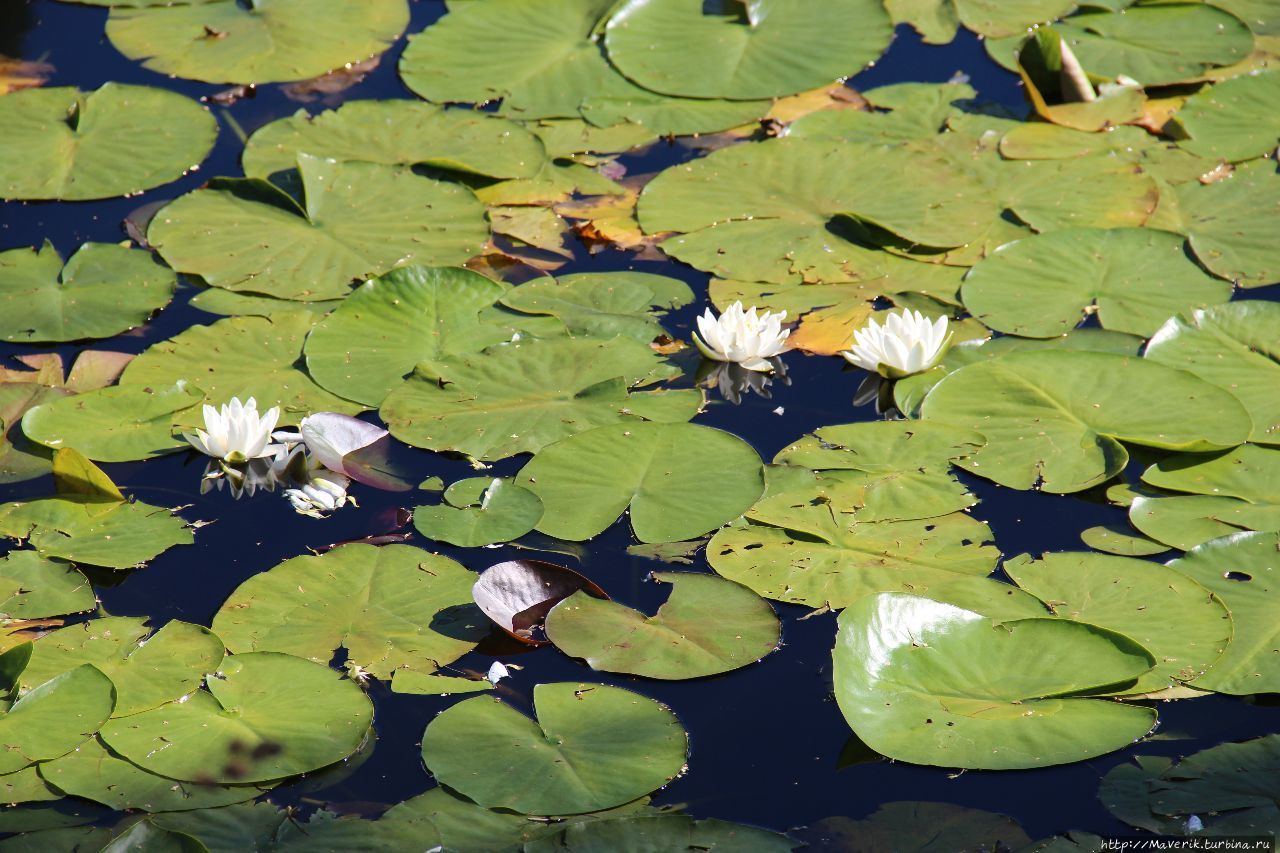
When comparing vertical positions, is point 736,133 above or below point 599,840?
above

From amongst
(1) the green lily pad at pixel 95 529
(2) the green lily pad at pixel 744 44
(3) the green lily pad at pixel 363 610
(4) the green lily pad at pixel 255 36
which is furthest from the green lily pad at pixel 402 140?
(3) the green lily pad at pixel 363 610

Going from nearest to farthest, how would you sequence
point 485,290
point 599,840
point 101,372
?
point 599,840, point 101,372, point 485,290

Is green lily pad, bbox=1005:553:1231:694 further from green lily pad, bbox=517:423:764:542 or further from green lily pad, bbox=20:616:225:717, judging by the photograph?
green lily pad, bbox=20:616:225:717

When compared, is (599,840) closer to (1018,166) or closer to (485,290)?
(485,290)

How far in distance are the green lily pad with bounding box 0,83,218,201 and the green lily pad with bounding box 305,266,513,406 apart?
1.29 meters

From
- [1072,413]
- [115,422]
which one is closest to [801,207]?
[1072,413]

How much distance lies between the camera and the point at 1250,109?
4695mm

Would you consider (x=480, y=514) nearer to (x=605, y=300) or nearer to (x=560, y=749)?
(x=560, y=749)

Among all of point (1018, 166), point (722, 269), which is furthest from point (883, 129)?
point (722, 269)

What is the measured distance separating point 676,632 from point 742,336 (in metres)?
1.11

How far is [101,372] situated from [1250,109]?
14.1 feet

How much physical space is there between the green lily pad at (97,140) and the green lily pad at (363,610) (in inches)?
87.5

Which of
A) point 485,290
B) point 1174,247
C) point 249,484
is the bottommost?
point 249,484

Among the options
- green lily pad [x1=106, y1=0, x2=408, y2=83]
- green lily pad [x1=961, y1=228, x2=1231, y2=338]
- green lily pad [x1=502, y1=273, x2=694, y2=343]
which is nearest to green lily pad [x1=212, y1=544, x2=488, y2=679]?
green lily pad [x1=502, y1=273, x2=694, y2=343]
